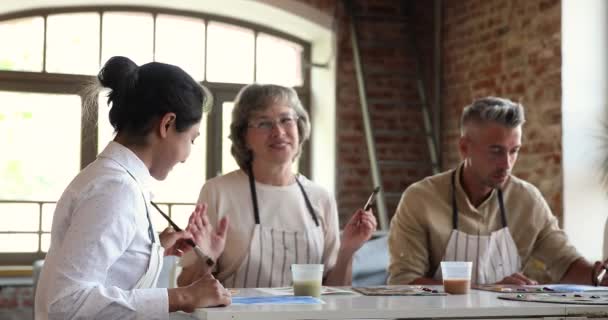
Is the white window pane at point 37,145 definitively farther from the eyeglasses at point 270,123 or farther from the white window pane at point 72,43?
the eyeglasses at point 270,123

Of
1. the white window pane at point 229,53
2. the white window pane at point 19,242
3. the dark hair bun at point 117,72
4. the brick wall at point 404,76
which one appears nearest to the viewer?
the dark hair bun at point 117,72

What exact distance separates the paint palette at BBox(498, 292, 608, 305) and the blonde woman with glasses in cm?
75

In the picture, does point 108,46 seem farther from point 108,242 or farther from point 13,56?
point 108,242

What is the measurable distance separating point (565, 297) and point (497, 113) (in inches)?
41.9

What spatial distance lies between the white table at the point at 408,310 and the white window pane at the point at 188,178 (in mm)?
4664

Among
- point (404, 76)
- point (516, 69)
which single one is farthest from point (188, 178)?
point (516, 69)

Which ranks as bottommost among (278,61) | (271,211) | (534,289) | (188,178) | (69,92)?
(534,289)

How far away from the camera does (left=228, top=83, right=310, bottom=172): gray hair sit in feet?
11.9

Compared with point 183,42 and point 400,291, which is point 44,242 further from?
point 400,291

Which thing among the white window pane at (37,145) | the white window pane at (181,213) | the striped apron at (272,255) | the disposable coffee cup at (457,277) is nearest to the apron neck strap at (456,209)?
the striped apron at (272,255)

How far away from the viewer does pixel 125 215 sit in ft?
7.38

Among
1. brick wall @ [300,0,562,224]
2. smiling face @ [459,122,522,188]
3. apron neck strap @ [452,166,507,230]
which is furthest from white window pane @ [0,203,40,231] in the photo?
smiling face @ [459,122,522,188]

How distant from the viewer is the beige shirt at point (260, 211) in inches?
138

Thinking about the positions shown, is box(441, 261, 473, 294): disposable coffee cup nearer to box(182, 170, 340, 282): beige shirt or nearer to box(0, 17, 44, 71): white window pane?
box(182, 170, 340, 282): beige shirt
